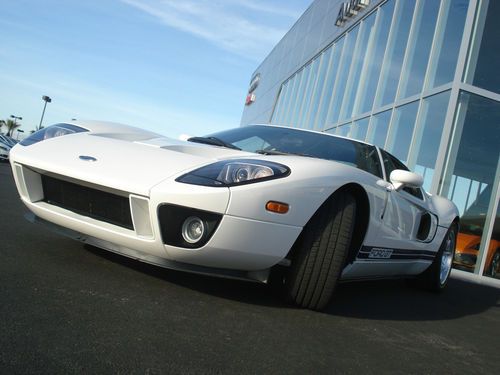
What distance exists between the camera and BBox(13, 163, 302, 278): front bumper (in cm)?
207

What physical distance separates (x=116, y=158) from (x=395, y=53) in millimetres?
8838

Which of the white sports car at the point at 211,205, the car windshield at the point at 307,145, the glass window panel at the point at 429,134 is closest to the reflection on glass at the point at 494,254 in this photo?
the glass window panel at the point at 429,134

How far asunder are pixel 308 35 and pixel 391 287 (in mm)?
14980

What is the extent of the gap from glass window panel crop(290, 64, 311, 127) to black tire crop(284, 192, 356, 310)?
14951mm

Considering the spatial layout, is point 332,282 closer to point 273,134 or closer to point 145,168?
point 145,168

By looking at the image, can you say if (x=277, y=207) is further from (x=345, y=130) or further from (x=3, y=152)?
(x=3, y=152)

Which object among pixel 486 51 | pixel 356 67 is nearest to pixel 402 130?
pixel 486 51

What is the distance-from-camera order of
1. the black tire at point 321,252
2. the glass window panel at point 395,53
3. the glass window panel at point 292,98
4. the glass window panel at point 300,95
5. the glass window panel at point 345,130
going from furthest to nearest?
1. the glass window panel at point 292,98
2. the glass window panel at point 300,95
3. the glass window panel at point 345,130
4. the glass window panel at point 395,53
5. the black tire at point 321,252

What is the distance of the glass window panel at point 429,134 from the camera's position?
748 cm

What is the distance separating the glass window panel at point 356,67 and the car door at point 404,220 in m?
8.12

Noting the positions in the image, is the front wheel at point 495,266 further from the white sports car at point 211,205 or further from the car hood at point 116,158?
the car hood at point 116,158

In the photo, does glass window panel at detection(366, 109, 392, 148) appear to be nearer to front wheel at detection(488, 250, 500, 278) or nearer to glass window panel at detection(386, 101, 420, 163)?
glass window panel at detection(386, 101, 420, 163)

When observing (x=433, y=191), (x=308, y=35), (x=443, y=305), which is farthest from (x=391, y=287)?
(x=308, y=35)

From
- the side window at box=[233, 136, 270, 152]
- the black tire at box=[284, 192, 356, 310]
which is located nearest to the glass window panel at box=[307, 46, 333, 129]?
the side window at box=[233, 136, 270, 152]
